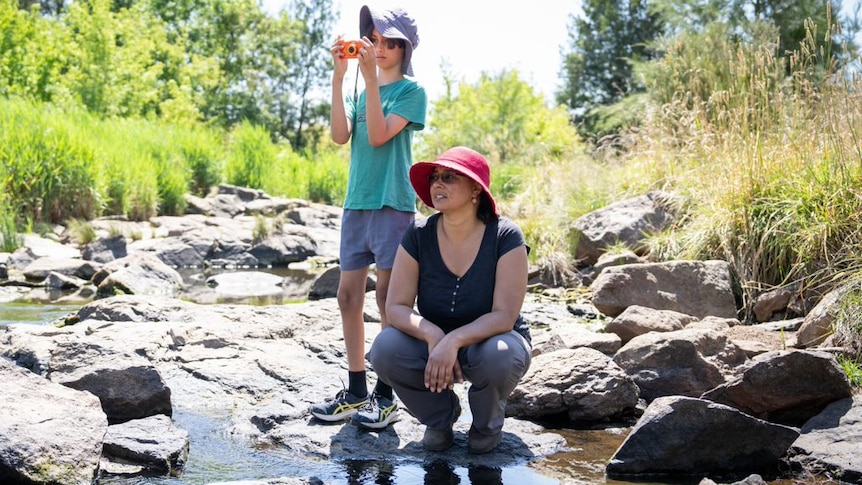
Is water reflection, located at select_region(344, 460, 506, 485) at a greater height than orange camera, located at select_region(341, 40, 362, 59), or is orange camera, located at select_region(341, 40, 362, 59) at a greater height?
orange camera, located at select_region(341, 40, 362, 59)

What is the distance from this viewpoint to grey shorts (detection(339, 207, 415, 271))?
385 cm

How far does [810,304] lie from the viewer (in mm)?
6121

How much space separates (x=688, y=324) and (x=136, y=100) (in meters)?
20.8

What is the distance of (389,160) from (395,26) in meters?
0.58

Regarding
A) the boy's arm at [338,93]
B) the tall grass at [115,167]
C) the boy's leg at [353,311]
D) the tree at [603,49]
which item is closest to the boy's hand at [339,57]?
the boy's arm at [338,93]

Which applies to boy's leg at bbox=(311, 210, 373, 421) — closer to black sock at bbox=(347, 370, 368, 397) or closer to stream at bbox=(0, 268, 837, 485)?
black sock at bbox=(347, 370, 368, 397)

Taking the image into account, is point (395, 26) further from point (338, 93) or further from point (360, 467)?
point (360, 467)

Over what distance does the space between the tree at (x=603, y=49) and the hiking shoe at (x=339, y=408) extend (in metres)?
27.3

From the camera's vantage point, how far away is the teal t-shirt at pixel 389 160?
3871 mm

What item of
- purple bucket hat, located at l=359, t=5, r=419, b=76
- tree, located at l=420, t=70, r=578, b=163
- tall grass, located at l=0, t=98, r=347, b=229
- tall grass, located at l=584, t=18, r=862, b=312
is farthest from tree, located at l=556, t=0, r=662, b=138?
purple bucket hat, located at l=359, t=5, r=419, b=76

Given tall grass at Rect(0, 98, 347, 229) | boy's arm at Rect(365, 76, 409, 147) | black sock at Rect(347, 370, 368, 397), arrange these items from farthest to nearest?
1. tall grass at Rect(0, 98, 347, 229)
2. black sock at Rect(347, 370, 368, 397)
3. boy's arm at Rect(365, 76, 409, 147)

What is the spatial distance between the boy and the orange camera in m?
0.01

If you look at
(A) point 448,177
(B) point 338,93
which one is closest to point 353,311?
(A) point 448,177

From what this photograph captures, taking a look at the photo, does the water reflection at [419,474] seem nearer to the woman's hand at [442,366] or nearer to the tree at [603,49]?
the woman's hand at [442,366]
